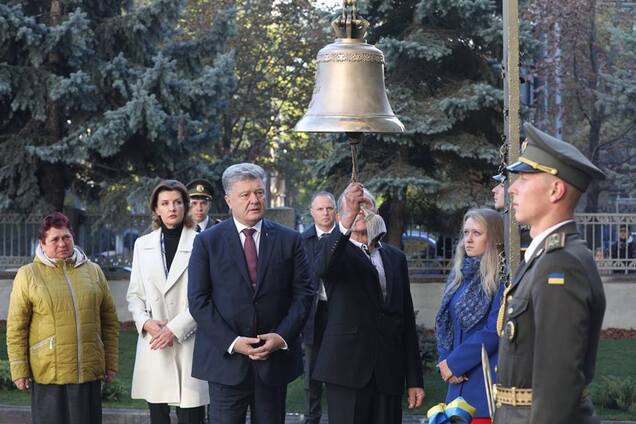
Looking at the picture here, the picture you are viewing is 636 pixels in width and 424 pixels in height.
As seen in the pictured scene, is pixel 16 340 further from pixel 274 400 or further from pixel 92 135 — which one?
pixel 92 135

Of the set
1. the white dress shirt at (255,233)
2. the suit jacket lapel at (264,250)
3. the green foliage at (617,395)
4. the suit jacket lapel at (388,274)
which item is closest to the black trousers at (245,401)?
the suit jacket lapel at (264,250)

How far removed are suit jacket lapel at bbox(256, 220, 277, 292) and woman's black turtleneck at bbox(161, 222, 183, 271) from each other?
1279 mm

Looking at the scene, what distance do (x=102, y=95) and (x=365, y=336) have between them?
41.4 feet

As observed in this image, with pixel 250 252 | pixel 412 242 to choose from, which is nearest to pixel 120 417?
pixel 250 252

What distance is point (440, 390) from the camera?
13.0 m

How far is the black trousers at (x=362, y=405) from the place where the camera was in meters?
7.68

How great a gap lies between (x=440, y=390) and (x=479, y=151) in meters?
5.92

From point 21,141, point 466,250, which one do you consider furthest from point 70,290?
point 21,141

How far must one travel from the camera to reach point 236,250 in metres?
7.82

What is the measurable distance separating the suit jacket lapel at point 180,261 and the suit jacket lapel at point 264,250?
1.19 metres

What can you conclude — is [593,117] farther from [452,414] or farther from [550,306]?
[550,306]

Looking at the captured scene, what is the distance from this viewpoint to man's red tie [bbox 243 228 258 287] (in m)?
7.83

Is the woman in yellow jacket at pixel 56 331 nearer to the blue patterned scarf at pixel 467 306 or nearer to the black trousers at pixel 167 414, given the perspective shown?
the black trousers at pixel 167 414

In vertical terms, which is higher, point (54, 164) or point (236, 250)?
point (54, 164)
